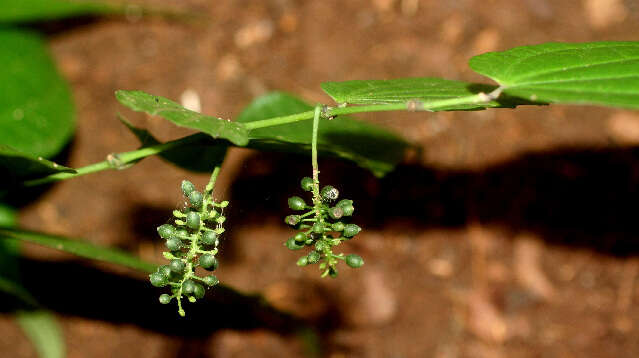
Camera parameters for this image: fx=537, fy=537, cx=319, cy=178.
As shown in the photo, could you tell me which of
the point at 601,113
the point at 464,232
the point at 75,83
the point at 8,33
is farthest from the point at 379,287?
the point at 8,33

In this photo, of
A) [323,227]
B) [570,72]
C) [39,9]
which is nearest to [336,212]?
[323,227]

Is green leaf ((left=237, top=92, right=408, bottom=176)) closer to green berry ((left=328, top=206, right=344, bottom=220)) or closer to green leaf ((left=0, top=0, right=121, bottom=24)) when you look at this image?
green berry ((left=328, top=206, right=344, bottom=220))

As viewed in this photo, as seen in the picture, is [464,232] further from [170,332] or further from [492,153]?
[170,332]

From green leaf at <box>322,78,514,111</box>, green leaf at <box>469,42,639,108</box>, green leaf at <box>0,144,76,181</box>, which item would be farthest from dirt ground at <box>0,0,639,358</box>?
green leaf at <box>469,42,639,108</box>

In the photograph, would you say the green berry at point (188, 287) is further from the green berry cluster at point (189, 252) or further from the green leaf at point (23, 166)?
the green leaf at point (23, 166)

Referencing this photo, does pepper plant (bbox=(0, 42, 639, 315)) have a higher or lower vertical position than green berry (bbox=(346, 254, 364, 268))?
higher

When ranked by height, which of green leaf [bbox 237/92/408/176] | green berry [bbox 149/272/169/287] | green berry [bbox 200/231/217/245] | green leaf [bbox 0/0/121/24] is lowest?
green berry [bbox 149/272/169/287]

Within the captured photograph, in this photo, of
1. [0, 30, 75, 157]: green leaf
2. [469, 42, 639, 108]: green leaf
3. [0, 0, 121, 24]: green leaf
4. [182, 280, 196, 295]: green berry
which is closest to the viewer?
[469, 42, 639, 108]: green leaf
